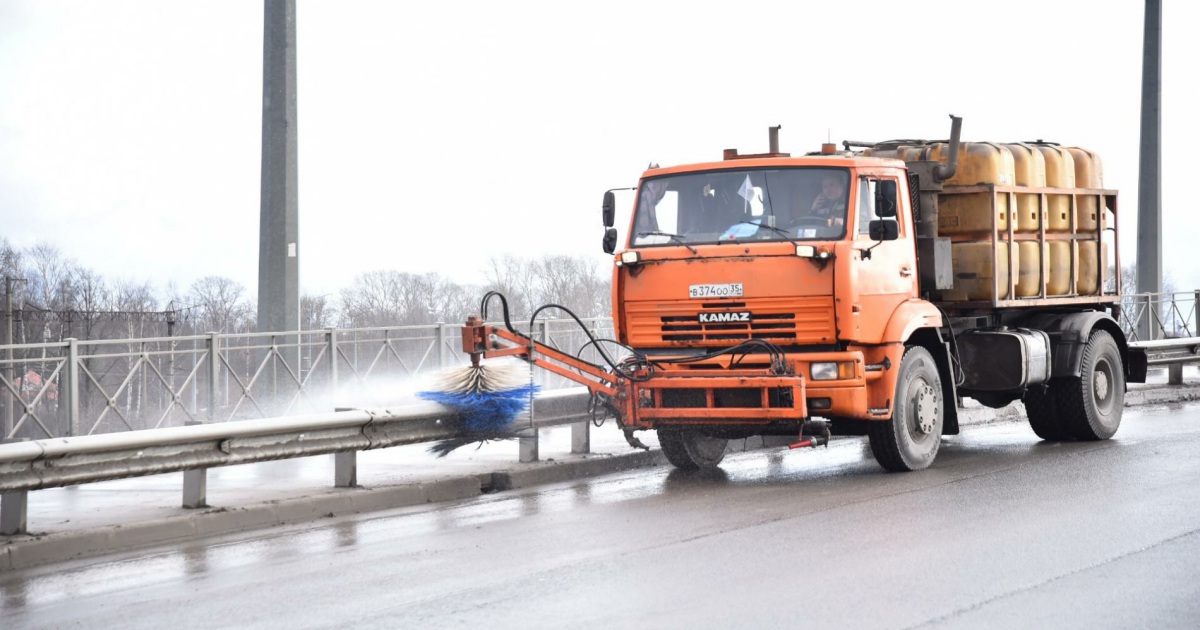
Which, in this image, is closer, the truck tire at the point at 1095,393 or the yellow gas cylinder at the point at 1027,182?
the yellow gas cylinder at the point at 1027,182

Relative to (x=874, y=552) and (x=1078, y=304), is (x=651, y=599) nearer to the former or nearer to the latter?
(x=874, y=552)

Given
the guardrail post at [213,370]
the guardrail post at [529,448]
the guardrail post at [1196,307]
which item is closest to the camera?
→ the guardrail post at [529,448]

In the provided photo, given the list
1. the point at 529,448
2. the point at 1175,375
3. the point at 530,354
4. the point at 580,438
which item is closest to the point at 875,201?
the point at 530,354

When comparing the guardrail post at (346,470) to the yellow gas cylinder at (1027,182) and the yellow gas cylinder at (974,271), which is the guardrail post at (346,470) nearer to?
the yellow gas cylinder at (974,271)

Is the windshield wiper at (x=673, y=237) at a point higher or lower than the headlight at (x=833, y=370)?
higher

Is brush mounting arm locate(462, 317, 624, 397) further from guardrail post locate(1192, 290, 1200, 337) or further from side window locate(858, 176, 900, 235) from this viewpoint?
guardrail post locate(1192, 290, 1200, 337)

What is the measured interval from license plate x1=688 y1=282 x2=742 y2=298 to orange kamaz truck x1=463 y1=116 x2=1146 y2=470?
0.05 feet

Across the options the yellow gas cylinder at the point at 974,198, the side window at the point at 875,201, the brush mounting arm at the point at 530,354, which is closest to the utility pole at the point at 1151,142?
the yellow gas cylinder at the point at 974,198

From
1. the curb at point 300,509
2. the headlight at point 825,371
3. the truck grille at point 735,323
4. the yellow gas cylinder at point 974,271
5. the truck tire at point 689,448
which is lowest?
the curb at point 300,509

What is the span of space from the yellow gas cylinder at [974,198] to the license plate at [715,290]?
10.1 feet

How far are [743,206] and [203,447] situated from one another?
4992mm

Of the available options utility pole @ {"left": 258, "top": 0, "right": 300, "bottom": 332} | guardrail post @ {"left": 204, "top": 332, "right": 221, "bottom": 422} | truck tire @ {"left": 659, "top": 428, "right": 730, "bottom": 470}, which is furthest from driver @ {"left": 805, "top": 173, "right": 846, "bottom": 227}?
guardrail post @ {"left": 204, "top": 332, "right": 221, "bottom": 422}

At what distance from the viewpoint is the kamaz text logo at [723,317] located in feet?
38.9

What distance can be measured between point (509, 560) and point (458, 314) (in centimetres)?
2316
